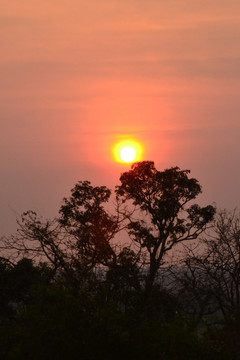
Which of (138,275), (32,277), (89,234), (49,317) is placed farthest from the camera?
(32,277)

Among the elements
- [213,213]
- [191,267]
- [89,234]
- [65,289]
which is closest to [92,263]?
[89,234]

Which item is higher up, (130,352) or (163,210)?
(163,210)

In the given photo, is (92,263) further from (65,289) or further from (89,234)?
(65,289)

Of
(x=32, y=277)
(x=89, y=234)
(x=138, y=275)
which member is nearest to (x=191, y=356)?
(x=138, y=275)

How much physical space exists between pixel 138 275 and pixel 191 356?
1495 cm

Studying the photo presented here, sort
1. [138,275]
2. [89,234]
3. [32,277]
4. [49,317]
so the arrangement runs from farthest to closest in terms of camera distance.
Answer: [32,277], [89,234], [138,275], [49,317]

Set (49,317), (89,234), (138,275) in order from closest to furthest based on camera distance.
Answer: (49,317) → (138,275) → (89,234)

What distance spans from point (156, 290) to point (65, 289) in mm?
15762

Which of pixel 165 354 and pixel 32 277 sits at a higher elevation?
pixel 32 277

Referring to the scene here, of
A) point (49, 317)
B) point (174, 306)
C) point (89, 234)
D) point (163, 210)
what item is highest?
point (163, 210)

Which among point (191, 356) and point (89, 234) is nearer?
point (191, 356)

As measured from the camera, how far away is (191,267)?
132ft

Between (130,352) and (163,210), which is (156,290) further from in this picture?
(130,352)

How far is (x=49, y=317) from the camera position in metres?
23.2
